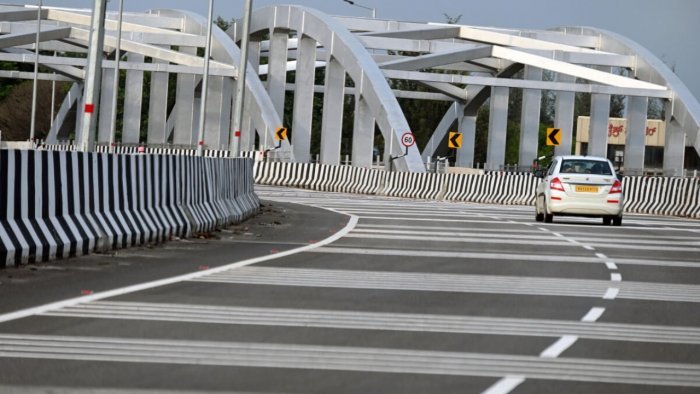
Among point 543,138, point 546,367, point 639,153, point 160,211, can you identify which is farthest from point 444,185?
point 543,138

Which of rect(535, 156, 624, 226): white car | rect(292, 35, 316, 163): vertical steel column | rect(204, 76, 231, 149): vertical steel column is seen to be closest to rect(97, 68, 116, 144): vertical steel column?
rect(204, 76, 231, 149): vertical steel column

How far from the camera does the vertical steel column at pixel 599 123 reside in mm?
63844

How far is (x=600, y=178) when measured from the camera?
103 ft

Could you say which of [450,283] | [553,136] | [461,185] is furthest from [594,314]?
[553,136]

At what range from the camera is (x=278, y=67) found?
6769 centimetres

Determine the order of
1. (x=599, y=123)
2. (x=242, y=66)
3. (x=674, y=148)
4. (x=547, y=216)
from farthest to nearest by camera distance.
→ (x=599, y=123)
(x=674, y=148)
(x=242, y=66)
(x=547, y=216)

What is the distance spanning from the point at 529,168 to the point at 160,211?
1692 inches

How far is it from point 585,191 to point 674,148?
3230 centimetres

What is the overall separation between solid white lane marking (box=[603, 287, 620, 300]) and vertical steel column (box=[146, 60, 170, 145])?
5630 cm

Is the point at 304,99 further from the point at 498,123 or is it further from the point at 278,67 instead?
the point at 498,123

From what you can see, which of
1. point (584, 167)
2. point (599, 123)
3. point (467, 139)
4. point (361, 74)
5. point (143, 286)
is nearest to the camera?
point (143, 286)

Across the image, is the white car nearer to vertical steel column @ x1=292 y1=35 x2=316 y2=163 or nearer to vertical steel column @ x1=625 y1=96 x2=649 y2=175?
vertical steel column @ x1=625 y1=96 x2=649 y2=175

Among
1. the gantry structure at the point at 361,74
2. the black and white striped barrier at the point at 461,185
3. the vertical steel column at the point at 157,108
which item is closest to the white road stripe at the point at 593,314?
the black and white striped barrier at the point at 461,185

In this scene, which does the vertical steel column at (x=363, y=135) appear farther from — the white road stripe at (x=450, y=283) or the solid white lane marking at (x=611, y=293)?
the solid white lane marking at (x=611, y=293)
